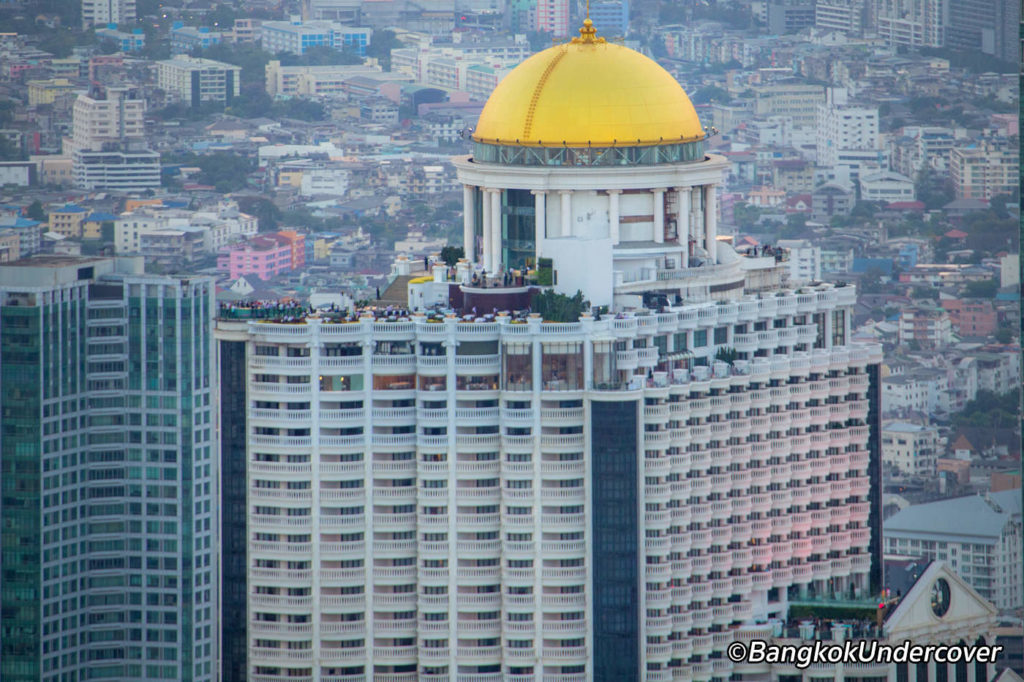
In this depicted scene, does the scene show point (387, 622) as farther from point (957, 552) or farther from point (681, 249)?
point (957, 552)

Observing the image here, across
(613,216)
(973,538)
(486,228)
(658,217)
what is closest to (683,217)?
(658,217)

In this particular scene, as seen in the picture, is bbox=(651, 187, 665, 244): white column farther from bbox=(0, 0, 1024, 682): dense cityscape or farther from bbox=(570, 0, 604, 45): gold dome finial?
bbox=(570, 0, 604, 45): gold dome finial

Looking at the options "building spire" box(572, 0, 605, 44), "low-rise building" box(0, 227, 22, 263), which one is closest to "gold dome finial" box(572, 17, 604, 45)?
"building spire" box(572, 0, 605, 44)

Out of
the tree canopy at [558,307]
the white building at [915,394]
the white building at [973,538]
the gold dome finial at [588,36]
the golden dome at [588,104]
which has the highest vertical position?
the gold dome finial at [588,36]

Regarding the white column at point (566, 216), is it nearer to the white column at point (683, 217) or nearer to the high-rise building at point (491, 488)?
the high-rise building at point (491, 488)

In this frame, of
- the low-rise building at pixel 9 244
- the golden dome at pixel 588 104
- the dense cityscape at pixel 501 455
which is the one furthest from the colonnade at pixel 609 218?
the low-rise building at pixel 9 244

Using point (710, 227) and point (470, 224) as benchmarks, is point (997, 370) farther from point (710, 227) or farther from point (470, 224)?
point (470, 224)

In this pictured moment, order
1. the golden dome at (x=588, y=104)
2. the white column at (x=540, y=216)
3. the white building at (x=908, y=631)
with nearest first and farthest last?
the white building at (x=908, y=631) → the golden dome at (x=588, y=104) → the white column at (x=540, y=216)

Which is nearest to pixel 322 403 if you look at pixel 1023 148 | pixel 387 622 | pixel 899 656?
pixel 387 622
